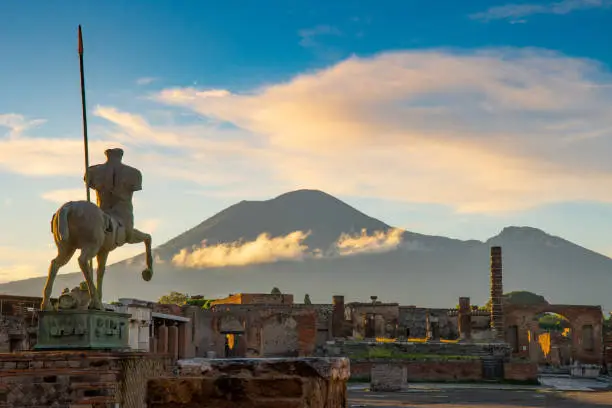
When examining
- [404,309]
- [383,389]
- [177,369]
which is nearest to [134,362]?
[177,369]

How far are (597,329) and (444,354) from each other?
1665 centimetres

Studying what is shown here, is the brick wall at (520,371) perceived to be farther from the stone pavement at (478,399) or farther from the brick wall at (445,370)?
the stone pavement at (478,399)

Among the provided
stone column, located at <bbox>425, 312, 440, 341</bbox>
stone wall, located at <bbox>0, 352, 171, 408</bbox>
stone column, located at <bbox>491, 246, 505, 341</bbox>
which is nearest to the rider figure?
stone wall, located at <bbox>0, 352, 171, 408</bbox>

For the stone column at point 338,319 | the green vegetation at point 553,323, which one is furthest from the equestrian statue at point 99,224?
the green vegetation at point 553,323

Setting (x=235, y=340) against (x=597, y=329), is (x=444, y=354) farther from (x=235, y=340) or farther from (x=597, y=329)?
(x=597, y=329)

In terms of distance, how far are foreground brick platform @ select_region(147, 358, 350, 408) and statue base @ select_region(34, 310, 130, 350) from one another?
16.8 ft

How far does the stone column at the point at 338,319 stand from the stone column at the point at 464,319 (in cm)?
682

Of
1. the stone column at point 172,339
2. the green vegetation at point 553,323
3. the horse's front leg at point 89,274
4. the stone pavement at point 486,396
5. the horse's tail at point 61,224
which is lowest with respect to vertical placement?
the stone pavement at point 486,396

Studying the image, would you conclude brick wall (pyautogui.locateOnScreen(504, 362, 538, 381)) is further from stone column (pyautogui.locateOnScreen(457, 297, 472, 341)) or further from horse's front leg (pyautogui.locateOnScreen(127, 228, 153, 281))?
horse's front leg (pyautogui.locateOnScreen(127, 228, 153, 281))

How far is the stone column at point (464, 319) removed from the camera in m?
49.5

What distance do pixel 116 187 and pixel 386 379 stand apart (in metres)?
20.5

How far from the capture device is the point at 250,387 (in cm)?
409

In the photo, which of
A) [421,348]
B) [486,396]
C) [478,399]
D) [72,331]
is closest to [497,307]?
[421,348]

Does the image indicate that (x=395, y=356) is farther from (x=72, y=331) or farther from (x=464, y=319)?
(x=72, y=331)
